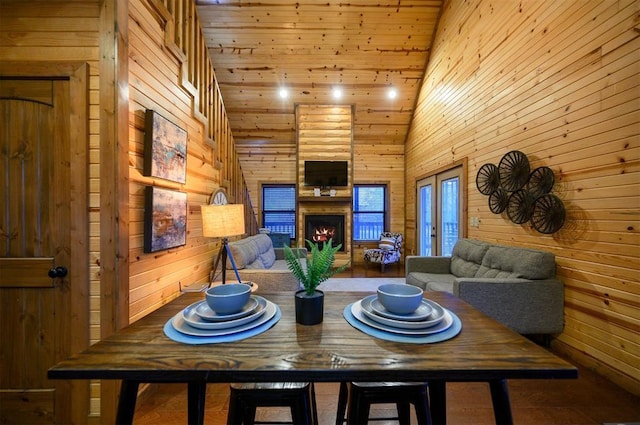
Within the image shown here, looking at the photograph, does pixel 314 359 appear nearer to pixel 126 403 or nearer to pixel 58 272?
pixel 126 403

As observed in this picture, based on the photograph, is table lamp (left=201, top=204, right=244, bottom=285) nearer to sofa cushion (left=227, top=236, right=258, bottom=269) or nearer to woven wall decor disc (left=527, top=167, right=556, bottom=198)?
sofa cushion (left=227, top=236, right=258, bottom=269)

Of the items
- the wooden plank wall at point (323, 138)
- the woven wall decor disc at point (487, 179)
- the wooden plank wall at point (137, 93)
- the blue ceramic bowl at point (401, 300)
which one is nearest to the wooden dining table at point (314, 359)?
the blue ceramic bowl at point (401, 300)

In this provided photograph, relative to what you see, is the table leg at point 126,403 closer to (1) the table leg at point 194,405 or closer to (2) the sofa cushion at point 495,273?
(1) the table leg at point 194,405

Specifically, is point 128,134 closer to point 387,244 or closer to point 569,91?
point 569,91

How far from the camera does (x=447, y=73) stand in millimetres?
4281

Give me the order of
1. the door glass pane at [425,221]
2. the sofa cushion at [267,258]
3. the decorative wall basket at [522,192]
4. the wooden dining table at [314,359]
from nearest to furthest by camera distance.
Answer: the wooden dining table at [314,359] → the decorative wall basket at [522,192] → the sofa cushion at [267,258] → the door glass pane at [425,221]

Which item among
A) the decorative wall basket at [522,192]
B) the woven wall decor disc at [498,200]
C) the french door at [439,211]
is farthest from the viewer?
the french door at [439,211]

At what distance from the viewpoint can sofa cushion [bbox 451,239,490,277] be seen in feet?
10.4

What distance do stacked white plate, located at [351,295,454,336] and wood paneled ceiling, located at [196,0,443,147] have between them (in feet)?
16.0

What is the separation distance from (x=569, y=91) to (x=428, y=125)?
285cm

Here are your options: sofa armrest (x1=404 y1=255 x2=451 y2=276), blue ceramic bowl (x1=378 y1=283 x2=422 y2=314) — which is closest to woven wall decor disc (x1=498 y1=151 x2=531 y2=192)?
sofa armrest (x1=404 y1=255 x2=451 y2=276)

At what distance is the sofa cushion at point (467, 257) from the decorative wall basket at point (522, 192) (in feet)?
1.58

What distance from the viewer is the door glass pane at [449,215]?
424 centimetres

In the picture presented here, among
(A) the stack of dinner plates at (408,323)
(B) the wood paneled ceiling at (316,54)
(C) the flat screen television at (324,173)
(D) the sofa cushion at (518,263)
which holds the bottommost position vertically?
(D) the sofa cushion at (518,263)
